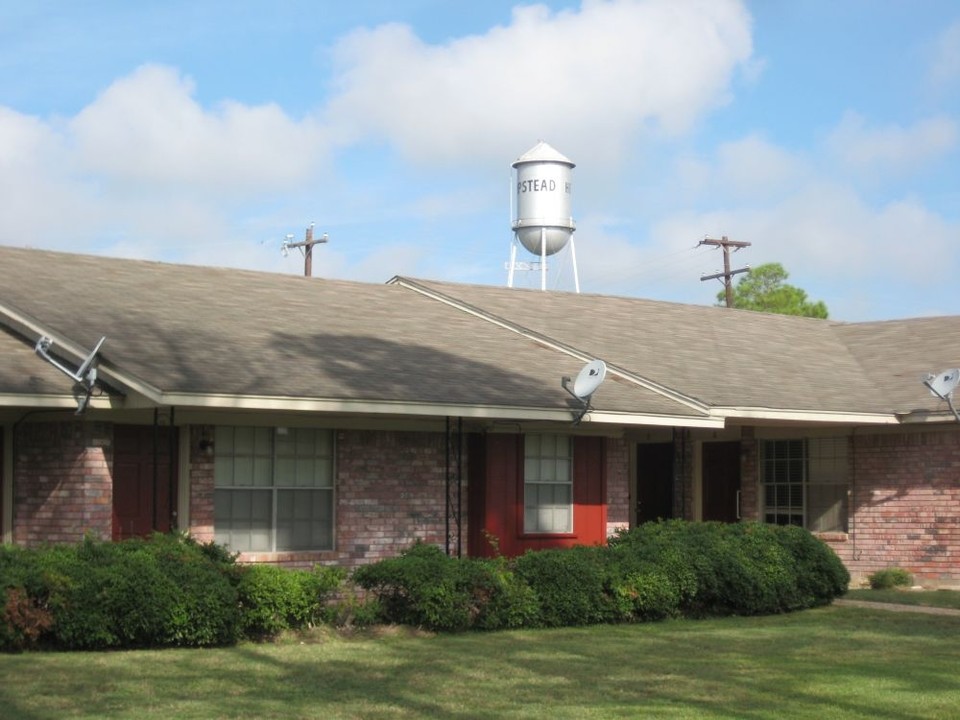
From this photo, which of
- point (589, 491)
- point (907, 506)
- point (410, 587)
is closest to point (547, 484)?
point (589, 491)

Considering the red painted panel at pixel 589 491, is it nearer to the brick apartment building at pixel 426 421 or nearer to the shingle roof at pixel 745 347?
the brick apartment building at pixel 426 421

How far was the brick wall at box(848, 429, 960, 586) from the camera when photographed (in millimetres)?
21500

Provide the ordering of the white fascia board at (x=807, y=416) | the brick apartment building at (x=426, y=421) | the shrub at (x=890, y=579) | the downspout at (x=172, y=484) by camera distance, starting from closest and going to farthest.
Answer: the brick apartment building at (x=426, y=421) → the downspout at (x=172, y=484) → the white fascia board at (x=807, y=416) → the shrub at (x=890, y=579)

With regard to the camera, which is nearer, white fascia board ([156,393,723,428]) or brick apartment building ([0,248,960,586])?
white fascia board ([156,393,723,428])

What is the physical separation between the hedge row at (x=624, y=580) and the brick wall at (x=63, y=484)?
9.51 ft

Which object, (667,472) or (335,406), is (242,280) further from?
(667,472)

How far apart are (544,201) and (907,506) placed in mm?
13481

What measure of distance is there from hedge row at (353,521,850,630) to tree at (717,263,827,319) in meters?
41.2

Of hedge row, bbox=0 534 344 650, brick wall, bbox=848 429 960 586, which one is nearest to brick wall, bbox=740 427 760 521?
brick wall, bbox=848 429 960 586

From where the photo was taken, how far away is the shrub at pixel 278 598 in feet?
45.2

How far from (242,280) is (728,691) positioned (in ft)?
38.7

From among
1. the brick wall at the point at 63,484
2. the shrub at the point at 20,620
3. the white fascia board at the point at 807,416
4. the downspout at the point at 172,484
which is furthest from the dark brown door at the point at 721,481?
the shrub at the point at 20,620

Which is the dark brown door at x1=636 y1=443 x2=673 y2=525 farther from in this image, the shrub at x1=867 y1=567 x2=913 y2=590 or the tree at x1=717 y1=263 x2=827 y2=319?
the tree at x1=717 y1=263 x2=827 y2=319

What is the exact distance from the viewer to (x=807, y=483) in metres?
23.1
